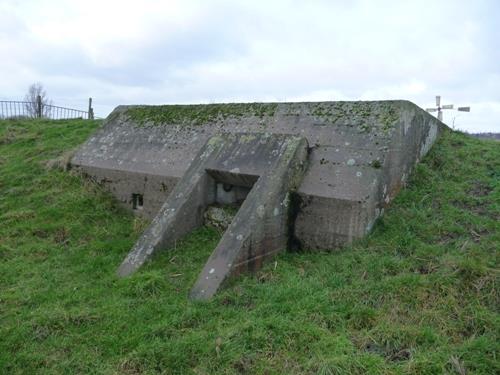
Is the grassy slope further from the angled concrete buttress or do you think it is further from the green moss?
the green moss

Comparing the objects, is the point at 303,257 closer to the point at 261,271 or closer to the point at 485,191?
the point at 261,271

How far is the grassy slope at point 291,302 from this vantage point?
127 inches

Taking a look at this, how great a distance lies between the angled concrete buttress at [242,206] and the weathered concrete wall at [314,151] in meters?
0.35

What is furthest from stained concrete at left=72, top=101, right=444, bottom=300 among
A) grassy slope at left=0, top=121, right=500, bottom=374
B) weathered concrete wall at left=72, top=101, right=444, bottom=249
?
grassy slope at left=0, top=121, right=500, bottom=374

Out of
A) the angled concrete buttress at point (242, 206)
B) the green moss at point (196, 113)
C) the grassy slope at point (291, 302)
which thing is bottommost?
the grassy slope at point (291, 302)

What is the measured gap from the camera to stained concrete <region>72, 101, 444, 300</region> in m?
5.07

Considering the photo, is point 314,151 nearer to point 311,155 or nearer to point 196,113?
point 311,155

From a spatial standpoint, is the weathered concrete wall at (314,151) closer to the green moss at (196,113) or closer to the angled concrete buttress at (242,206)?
the green moss at (196,113)

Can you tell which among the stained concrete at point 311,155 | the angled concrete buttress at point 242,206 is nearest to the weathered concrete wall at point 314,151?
the stained concrete at point 311,155

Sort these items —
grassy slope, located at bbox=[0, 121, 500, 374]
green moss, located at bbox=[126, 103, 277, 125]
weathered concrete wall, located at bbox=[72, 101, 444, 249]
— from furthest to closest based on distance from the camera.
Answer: green moss, located at bbox=[126, 103, 277, 125], weathered concrete wall, located at bbox=[72, 101, 444, 249], grassy slope, located at bbox=[0, 121, 500, 374]

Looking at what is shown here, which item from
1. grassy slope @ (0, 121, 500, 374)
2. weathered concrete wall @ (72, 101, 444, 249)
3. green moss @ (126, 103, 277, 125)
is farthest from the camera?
green moss @ (126, 103, 277, 125)

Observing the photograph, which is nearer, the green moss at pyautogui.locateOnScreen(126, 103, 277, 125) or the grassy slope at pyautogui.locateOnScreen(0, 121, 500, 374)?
the grassy slope at pyautogui.locateOnScreen(0, 121, 500, 374)

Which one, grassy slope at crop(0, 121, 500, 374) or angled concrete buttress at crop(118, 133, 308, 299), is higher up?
angled concrete buttress at crop(118, 133, 308, 299)

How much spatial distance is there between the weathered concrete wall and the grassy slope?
14.7 inches
